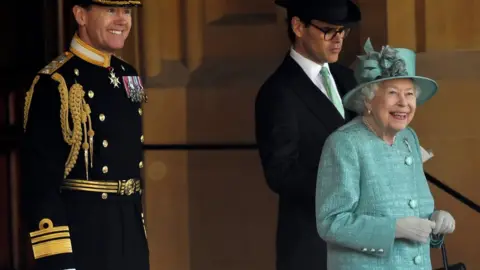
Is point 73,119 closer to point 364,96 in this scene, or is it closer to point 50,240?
point 50,240

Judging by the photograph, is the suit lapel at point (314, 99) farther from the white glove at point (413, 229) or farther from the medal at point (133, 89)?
the white glove at point (413, 229)

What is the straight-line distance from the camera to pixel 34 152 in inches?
106

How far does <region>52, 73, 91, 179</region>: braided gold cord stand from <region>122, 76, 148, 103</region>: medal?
157mm

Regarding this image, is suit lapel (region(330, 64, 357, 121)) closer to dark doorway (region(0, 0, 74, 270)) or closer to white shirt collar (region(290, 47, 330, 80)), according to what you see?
white shirt collar (region(290, 47, 330, 80))

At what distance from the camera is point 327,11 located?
2.97 m

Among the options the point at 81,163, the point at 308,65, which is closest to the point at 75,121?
the point at 81,163

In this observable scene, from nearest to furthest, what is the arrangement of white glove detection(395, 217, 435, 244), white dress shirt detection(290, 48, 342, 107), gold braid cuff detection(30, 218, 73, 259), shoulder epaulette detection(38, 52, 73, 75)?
white glove detection(395, 217, 435, 244) → gold braid cuff detection(30, 218, 73, 259) → shoulder epaulette detection(38, 52, 73, 75) → white dress shirt detection(290, 48, 342, 107)

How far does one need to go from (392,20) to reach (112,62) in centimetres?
126

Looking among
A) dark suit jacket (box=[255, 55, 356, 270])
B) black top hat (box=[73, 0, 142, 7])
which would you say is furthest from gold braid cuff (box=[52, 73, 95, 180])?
dark suit jacket (box=[255, 55, 356, 270])

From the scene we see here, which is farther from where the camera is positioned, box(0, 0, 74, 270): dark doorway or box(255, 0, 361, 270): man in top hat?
box(0, 0, 74, 270): dark doorway

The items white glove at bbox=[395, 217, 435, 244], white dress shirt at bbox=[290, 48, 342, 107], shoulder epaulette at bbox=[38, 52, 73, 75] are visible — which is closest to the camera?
white glove at bbox=[395, 217, 435, 244]

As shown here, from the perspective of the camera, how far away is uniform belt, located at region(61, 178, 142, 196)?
275cm

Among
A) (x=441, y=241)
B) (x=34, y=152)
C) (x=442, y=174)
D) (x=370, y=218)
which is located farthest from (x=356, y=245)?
(x=442, y=174)

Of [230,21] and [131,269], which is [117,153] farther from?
[230,21]
